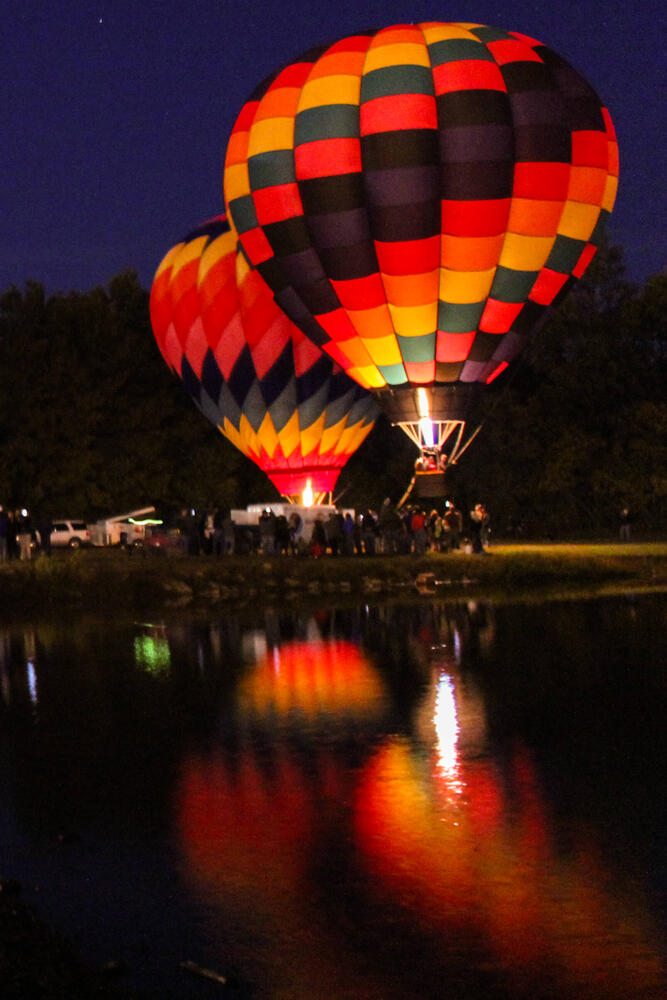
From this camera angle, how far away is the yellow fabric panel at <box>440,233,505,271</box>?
29719mm

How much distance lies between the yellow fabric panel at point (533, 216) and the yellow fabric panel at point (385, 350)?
3639mm

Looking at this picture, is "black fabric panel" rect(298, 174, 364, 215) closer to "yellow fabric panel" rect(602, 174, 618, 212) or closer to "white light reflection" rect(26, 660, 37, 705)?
"yellow fabric panel" rect(602, 174, 618, 212)

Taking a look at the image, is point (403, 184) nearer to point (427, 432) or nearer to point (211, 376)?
point (427, 432)

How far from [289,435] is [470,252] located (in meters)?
12.2

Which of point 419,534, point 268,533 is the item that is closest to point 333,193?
point 419,534

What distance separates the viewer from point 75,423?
177 feet

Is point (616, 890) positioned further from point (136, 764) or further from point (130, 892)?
point (136, 764)

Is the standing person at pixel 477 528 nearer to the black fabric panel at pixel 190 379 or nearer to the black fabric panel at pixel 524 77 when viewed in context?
the black fabric panel at pixel 524 77

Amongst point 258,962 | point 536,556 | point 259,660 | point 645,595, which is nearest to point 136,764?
point 258,962

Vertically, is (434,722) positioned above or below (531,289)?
below

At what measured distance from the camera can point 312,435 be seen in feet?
135

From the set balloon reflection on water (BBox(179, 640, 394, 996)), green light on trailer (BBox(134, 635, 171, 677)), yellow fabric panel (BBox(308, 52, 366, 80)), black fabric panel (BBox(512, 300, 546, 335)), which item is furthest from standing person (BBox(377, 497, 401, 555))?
balloon reflection on water (BBox(179, 640, 394, 996))

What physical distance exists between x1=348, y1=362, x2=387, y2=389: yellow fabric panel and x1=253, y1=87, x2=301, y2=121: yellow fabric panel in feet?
19.1

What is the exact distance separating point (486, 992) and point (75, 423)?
5008 cm
